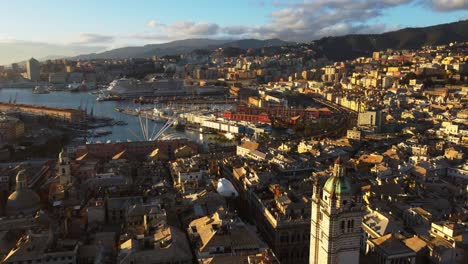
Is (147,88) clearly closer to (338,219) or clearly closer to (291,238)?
(291,238)

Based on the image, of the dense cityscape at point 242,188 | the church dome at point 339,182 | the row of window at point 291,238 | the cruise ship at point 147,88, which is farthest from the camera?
the cruise ship at point 147,88

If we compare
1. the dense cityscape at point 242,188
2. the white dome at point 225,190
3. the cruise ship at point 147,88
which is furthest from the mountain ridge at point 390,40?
the white dome at point 225,190

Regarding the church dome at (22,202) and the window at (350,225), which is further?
the church dome at (22,202)

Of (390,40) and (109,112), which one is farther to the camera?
(390,40)

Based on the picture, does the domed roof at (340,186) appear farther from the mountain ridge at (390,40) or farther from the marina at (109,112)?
the mountain ridge at (390,40)

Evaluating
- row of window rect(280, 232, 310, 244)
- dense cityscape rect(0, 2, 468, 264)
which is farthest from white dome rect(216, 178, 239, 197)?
row of window rect(280, 232, 310, 244)

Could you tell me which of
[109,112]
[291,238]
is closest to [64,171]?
[291,238]

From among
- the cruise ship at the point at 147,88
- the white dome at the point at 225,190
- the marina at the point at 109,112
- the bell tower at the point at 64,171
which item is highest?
the bell tower at the point at 64,171
